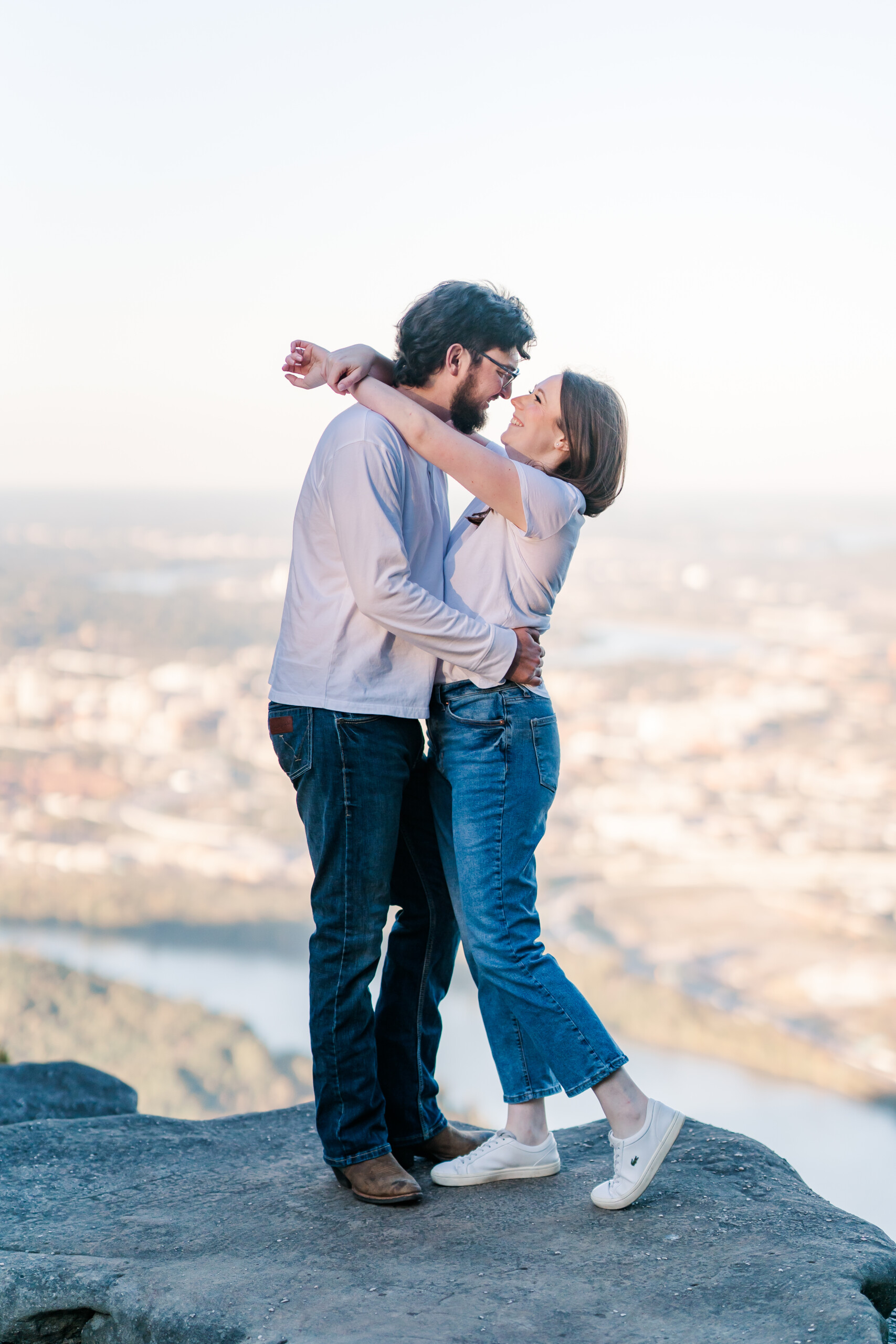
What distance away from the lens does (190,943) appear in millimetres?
33438

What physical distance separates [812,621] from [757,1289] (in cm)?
5492

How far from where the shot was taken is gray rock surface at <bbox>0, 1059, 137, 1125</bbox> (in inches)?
159

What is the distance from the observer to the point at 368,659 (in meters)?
2.77

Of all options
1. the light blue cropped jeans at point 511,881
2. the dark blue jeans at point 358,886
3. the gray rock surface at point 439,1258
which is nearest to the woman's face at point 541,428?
the light blue cropped jeans at point 511,881

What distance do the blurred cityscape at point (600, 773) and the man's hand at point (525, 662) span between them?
23.5 m

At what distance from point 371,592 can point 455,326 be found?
687 mm

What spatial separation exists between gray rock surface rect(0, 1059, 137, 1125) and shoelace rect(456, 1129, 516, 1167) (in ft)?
4.80

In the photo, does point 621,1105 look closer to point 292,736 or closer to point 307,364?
point 292,736

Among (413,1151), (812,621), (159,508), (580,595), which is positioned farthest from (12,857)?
(413,1151)

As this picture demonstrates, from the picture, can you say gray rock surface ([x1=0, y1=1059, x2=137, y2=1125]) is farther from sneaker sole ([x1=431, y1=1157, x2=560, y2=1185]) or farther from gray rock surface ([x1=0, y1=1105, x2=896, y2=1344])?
sneaker sole ([x1=431, y1=1157, x2=560, y2=1185])

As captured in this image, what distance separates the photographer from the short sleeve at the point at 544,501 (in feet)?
8.91

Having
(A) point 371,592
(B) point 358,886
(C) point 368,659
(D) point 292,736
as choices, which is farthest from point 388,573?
(B) point 358,886

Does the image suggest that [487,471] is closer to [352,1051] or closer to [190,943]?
[352,1051]

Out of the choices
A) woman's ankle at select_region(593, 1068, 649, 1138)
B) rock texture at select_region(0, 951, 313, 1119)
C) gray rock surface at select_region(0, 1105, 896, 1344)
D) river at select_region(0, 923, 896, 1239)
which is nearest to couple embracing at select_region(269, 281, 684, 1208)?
woman's ankle at select_region(593, 1068, 649, 1138)
